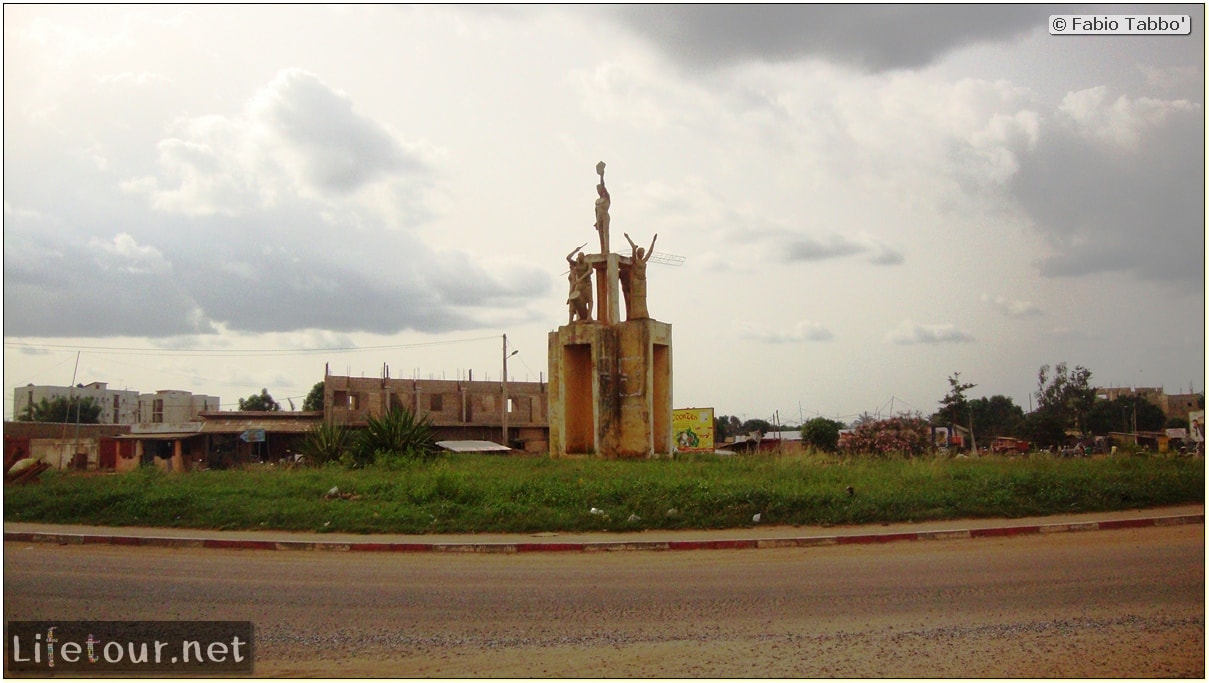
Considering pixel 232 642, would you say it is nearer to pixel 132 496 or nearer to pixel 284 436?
pixel 132 496

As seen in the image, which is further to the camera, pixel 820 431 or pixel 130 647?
pixel 820 431

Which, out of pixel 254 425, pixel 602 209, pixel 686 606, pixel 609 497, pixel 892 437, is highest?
pixel 602 209

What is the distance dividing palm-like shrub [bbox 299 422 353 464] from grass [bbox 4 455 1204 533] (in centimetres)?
491

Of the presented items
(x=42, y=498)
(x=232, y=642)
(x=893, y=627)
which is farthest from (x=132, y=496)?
(x=893, y=627)

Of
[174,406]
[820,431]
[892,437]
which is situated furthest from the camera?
[174,406]

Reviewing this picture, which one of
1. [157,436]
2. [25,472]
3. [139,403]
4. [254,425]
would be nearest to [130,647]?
[25,472]

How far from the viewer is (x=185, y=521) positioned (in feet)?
45.0

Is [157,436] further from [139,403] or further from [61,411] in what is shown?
[139,403]

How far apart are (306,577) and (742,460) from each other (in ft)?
36.7

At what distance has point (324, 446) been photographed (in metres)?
22.4

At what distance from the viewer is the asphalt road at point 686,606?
632 cm

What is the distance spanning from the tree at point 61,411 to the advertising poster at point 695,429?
104 feet

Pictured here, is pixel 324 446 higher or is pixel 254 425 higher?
pixel 254 425

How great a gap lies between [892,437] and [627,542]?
525 inches
